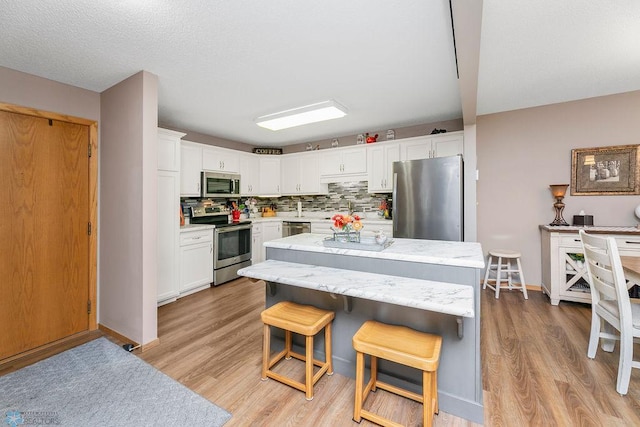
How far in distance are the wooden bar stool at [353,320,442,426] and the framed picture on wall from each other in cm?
335

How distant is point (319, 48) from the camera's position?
6.88 ft

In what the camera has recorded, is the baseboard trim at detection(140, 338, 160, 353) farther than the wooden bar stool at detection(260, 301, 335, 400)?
Yes

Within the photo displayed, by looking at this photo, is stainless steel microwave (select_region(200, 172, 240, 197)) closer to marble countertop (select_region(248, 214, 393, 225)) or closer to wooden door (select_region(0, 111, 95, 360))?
marble countertop (select_region(248, 214, 393, 225))

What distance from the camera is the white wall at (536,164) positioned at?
3.28m

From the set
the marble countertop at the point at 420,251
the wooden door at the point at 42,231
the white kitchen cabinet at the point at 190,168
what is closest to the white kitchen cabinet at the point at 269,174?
the white kitchen cabinet at the point at 190,168

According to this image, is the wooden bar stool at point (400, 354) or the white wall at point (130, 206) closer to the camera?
the wooden bar stool at point (400, 354)

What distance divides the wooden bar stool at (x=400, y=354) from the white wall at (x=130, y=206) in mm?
1891

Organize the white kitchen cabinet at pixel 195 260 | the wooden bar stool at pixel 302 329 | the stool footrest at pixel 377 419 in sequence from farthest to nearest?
the white kitchen cabinet at pixel 195 260 < the wooden bar stool at pixel 302 329 < the stool footrest at pixel 377 419

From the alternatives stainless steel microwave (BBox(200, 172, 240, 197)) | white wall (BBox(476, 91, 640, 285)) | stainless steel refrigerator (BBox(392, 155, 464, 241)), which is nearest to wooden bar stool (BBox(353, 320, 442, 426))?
stainless steel refrigerator (BBox(392, 155, 464, 241))

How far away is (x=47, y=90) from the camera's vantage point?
8.11ft

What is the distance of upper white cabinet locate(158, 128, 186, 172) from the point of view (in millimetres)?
3316

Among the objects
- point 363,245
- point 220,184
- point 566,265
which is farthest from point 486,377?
point 220,184

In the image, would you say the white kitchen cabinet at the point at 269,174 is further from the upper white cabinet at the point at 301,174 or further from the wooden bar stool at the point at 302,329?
the wooden bar stool at the point at 302,329

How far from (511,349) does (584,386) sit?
50cm
